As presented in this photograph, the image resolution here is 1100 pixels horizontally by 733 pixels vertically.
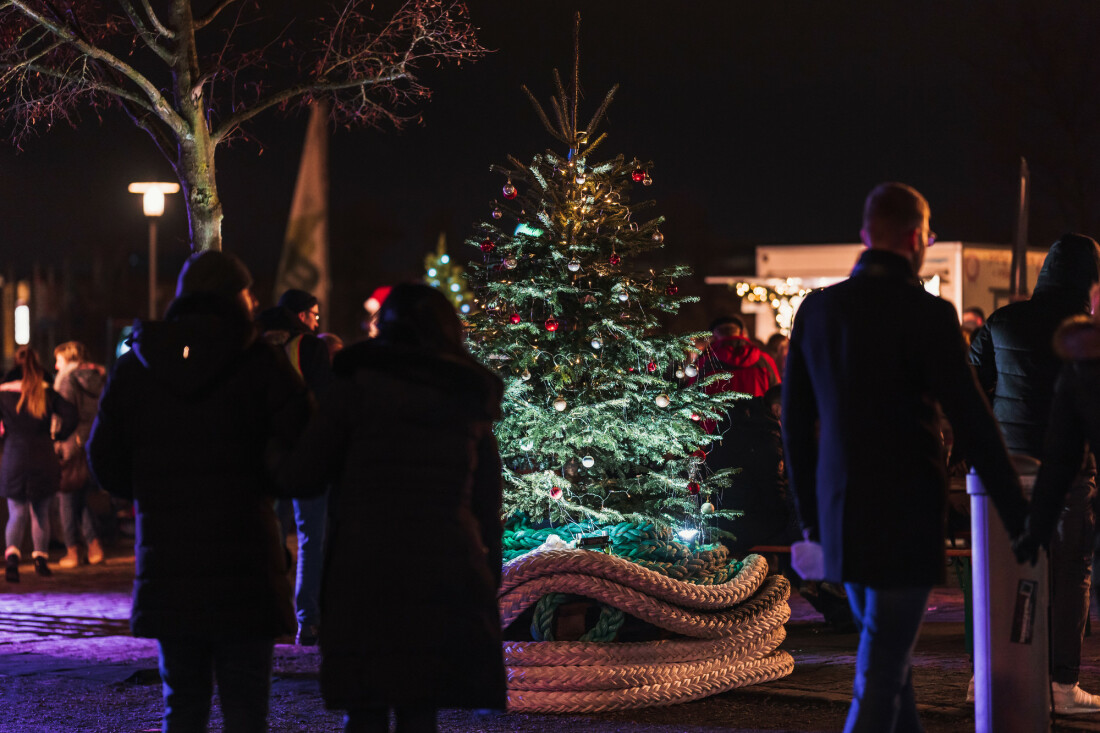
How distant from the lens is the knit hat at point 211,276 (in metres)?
3.94

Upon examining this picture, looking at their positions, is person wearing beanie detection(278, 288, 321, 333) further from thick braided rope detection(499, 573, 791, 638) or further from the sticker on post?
the sticker on post

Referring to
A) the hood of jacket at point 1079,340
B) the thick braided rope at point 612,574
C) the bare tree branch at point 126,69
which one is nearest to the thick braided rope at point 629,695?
the thick braided rope at point 612,574

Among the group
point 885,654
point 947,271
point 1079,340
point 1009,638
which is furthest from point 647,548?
point 947,271

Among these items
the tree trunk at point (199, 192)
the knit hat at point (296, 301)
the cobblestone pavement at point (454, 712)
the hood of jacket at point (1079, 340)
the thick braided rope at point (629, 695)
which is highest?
the tree trunk at point (199, 192)

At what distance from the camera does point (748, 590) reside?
6848mm

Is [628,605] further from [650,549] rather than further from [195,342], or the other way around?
[195,342]

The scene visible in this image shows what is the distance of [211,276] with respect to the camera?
A: 3951mm

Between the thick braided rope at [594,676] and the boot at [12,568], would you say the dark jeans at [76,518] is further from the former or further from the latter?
the thick braided rope at [594,676]

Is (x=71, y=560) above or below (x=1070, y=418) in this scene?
below

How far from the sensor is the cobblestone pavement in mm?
5879

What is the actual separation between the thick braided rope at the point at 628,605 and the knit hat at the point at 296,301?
2.53 meters

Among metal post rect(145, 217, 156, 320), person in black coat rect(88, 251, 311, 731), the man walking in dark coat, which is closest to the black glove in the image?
the man walking in dark coat

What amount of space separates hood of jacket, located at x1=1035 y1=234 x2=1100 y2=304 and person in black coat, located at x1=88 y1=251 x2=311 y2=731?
3.42 metres

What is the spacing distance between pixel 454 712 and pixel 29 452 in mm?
6974
